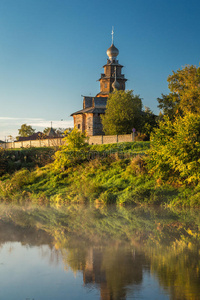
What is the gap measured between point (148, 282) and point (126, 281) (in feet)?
1.67

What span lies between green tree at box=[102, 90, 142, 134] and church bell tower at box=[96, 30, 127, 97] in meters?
17.8

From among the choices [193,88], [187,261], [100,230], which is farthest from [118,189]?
[193,88]

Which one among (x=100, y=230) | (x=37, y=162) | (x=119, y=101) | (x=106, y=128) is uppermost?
(x=119, y=101)

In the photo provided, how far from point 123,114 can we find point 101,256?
125 ft

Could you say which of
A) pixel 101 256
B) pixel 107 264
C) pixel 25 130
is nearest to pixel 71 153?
pixel 101 256

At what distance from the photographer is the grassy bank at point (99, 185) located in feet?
65.1

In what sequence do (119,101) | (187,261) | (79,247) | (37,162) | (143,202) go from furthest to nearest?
(119,101), (37,162), (143,202), (79,247), (187,261)

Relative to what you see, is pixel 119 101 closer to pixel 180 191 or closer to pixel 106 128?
pixel 106 128

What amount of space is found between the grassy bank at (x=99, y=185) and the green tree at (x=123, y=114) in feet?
54.5

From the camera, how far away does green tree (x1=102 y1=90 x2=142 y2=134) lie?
46.9 metres

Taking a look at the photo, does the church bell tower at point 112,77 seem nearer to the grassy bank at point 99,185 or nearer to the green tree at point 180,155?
the grassy bank at point 99,185

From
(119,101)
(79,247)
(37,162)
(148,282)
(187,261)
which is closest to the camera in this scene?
(148,282)

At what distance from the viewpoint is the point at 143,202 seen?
19438mm

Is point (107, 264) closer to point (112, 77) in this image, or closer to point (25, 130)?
point (112, 77)
